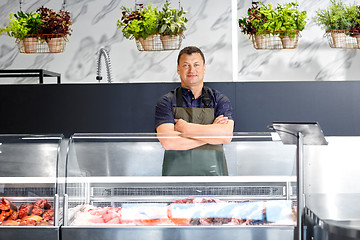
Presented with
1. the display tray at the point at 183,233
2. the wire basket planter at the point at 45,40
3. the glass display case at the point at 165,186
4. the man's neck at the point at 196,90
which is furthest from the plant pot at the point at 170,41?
the display tray at the point at 183,233

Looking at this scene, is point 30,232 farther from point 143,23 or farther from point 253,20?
point 253,20

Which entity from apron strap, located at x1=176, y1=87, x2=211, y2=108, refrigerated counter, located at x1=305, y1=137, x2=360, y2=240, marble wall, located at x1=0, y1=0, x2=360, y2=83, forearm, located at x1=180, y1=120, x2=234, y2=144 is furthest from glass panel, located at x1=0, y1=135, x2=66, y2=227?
marble wall, located at x1=0, y1=0, x2=360, y2=83

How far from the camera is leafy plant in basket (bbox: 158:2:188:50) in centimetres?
366

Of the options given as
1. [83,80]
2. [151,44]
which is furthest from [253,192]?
[83,80]

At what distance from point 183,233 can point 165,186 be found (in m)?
0.26

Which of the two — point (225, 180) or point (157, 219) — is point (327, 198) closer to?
point (225, 180)

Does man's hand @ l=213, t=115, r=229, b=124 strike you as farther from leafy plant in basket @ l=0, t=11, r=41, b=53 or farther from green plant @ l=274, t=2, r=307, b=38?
leafy plant in basket @ l=0, t=11, r=41, b=53

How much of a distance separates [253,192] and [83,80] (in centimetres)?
319

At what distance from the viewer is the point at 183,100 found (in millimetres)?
2900

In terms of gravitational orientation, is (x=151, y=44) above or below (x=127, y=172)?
above

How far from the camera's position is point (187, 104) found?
9.52 ft

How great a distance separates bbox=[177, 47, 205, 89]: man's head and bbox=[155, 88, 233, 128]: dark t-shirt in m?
0.07

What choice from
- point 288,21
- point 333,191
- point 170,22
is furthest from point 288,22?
point 333,191

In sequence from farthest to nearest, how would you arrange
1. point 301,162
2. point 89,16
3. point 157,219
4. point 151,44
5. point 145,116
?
point 89,16 → point 151,44 → point 145,116 → point 157,219 → point 301,162
